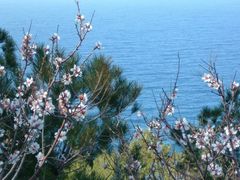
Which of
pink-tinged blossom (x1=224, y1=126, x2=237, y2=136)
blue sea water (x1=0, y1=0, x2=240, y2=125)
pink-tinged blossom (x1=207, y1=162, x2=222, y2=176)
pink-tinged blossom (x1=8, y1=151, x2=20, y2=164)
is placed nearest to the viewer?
pink-tinged blossom (x1=8, y1=151, x2=20, y2=164)

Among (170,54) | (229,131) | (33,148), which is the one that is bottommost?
(170,54)

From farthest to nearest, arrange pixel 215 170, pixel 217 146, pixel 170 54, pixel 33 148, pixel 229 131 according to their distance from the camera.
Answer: pixel 170 54 → pixel 215 170 → pixel 217 146 → pixel 33 148 → pixel 229 131

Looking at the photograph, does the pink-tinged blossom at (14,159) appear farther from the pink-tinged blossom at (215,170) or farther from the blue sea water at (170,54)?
the blue sea water at (170,54)

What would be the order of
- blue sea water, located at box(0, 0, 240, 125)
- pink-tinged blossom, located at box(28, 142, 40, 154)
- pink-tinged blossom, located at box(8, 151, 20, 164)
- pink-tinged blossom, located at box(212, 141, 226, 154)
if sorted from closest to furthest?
pink-tinged blossom, located at box(8, 151, 20, 164) → pink-tinged blossom, located at box(28, 142, 40, 154) → pink-tinged blossom, located at box(212, 141, 226, 154) → blue sea water, located at box(0, 0, 240, 125)

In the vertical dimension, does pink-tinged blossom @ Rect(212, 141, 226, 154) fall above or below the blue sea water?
above

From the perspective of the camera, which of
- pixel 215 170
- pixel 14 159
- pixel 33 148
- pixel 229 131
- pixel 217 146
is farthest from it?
pixel 215 170

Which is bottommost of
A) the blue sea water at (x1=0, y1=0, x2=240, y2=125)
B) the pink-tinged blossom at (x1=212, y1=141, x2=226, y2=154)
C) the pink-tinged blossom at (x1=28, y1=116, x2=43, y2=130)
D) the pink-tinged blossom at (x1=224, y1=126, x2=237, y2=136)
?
the blue sea water at (x1=0, y1=0, x2=240, y2=125)

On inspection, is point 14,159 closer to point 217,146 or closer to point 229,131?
point 229,131

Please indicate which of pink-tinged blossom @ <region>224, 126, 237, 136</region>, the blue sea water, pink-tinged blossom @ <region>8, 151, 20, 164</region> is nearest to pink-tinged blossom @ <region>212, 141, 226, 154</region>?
pink-tinged blossom @ <region>224, 126, 237, 136</region>

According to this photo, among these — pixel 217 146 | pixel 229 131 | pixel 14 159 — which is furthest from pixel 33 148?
pixel 217 146

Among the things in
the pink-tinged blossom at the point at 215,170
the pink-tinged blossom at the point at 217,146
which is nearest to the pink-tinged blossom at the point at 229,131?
the pink-tinged blossom at the point at 217,146

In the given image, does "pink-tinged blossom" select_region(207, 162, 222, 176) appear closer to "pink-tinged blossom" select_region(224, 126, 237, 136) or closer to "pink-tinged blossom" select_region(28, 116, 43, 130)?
"pink-tinged blossom" select_region(224, 126, 237, 136)

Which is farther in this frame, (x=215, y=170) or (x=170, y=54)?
(x=170, y=54)

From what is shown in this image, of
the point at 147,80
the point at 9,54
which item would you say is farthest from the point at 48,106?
the point at 147,80
